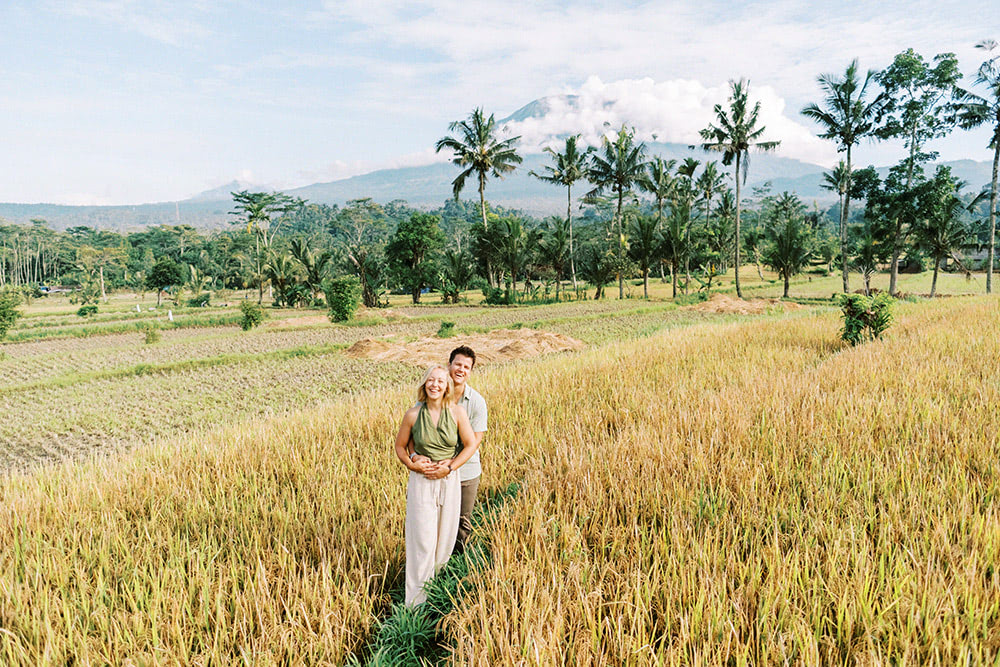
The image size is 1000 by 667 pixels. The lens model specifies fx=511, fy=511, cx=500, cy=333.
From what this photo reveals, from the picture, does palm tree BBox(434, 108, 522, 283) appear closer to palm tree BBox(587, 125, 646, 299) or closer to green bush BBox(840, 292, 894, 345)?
palm tree BBox(587, 125, 646, 299)

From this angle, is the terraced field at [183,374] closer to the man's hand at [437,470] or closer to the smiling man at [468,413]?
the smiling man at [468,413]

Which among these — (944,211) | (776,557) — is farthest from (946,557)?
(944,211)

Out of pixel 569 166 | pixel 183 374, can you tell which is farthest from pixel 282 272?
pixel 183 374

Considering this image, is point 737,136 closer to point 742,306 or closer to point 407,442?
point 742,306

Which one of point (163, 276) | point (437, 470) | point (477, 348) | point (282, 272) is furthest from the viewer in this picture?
point (163, 276)

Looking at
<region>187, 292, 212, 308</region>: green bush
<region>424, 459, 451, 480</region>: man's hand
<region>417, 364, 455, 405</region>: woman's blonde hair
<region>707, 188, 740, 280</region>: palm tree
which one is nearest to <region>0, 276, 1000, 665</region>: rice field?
<region>424, 459, 451, 480</region>: man's hand

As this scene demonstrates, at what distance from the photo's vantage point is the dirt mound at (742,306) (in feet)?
70.4

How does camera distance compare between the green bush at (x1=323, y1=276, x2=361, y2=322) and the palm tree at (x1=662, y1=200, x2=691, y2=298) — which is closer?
the green bush at (x1=323, y1=276, x2=361, y2=322)

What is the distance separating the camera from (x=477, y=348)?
13.8 m

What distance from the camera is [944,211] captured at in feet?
74.7

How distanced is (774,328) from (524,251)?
20013 mm

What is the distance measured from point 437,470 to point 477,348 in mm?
11468

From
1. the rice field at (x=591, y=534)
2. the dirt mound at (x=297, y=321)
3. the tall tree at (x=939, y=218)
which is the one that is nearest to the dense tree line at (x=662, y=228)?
the tall tree at (x=939, y=218)

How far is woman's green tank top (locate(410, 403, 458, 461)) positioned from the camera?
2.37 metres
